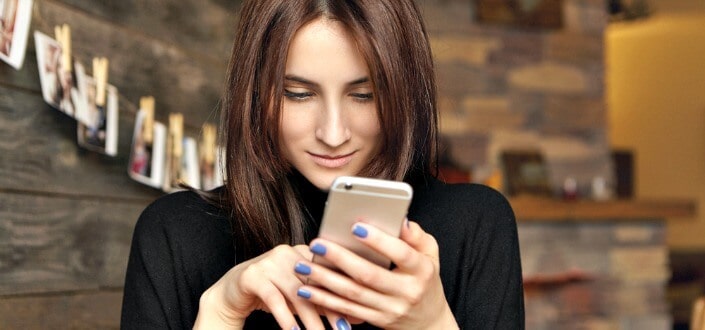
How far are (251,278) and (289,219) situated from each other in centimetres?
29

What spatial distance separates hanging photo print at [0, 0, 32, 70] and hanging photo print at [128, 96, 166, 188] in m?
0.56

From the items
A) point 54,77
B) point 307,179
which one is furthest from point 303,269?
point 54,77

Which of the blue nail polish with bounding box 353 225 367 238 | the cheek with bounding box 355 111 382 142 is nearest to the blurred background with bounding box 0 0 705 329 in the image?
the cheek with bounding box 355 111 382 142

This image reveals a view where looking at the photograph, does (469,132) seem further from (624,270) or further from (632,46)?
(632,46)

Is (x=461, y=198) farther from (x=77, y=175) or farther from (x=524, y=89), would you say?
(x=524, y=89)

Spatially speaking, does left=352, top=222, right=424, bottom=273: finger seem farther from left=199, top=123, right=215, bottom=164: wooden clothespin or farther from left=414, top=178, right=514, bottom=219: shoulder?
left=199, top=123, right=215, bottom=164: wooden clothespin

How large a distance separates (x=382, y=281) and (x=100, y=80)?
1216mm

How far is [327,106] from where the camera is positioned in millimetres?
1185

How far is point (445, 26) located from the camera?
511 cm

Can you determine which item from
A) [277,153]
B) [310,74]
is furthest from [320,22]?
[277,153]

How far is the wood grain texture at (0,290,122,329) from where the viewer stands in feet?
5.69

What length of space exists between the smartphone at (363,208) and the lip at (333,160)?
25 cm

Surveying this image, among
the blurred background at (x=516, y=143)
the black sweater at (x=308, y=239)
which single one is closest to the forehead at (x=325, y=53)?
the black sweater at (x=308, y=239)

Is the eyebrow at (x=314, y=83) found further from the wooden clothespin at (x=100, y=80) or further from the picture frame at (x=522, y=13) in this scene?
the picture frame at (x=522, y=13)
